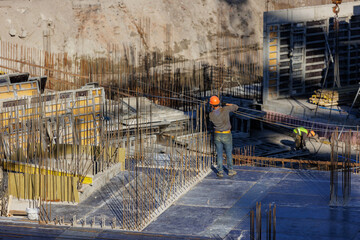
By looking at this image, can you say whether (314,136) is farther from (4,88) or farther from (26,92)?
(4,88)

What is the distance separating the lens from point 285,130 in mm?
22078

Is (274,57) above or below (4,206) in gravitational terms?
above

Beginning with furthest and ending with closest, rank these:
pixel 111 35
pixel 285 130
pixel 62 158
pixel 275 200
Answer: pixel 111 35
pixel 285 130
pixel 62 158
pixel 275 200

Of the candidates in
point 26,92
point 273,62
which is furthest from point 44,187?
point 273,62

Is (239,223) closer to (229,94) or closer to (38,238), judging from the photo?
(38,238)

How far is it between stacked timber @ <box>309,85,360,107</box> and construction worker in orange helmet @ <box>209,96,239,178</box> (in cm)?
1016

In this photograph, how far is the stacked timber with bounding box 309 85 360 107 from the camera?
71.5 ft

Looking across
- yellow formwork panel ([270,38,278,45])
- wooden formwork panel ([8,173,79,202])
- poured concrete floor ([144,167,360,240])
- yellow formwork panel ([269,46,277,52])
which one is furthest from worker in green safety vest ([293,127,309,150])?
wooden formwork panel ([8,173,79,202])

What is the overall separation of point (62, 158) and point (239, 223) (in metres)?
4.55

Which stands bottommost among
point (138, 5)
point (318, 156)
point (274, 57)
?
point (318, 156)

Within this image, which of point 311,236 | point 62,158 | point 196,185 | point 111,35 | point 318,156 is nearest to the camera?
point 311,236

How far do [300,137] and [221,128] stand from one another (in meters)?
8.16

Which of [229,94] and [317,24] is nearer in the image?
[317,24]

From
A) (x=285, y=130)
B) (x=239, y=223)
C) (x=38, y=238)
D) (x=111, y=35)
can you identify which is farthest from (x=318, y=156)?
(x=111, y=35)
